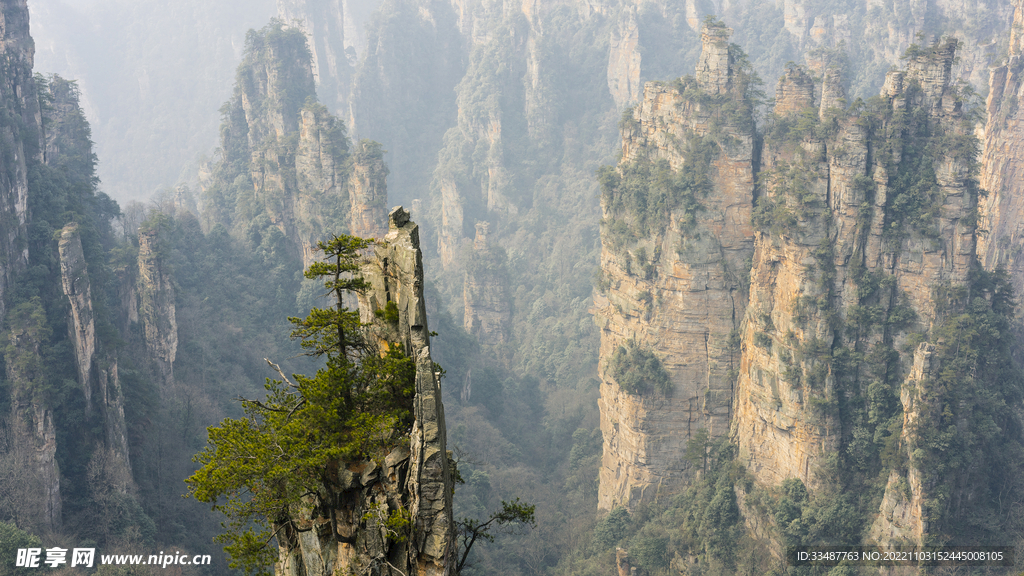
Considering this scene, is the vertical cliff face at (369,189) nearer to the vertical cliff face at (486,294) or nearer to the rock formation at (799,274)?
the rock formation at (799,274)

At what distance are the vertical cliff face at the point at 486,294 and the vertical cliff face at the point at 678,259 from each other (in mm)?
29379

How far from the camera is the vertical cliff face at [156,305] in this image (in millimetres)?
45719

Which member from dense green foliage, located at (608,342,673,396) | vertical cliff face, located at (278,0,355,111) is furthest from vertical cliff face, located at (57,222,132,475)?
vertical cliff face, located at (278,0,355,111)

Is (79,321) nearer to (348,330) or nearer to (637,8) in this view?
(348,330)

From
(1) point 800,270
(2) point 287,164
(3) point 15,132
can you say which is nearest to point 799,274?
(1) point 800,270

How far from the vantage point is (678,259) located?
45.5 metres

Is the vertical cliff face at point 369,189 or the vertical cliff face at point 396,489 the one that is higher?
the vertical cliff face at point 369,189

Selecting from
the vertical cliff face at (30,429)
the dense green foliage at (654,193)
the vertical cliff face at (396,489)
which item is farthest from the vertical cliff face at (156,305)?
the vertical cliff face at (396,489)

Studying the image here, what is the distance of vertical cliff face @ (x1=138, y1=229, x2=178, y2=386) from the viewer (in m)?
45.7

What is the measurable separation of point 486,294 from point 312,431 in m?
64.9

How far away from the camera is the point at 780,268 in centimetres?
4000

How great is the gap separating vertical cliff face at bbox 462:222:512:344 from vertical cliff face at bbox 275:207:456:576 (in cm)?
6282

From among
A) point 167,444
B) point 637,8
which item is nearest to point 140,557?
point 167,444

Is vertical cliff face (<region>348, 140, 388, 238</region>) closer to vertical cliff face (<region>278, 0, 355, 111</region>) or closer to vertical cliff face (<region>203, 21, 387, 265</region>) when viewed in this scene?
vertical cliff face (<region>203, 21, 387, 265</region>)
